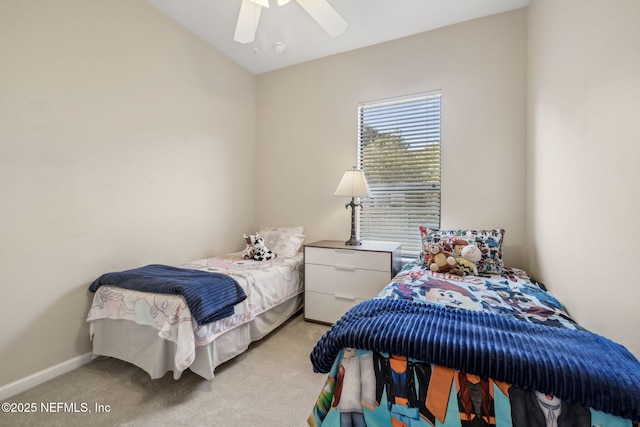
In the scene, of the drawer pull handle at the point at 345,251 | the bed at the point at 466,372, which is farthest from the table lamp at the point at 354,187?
the bed at the point at 466,372

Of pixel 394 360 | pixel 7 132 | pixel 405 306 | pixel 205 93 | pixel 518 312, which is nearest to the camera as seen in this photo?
pixel 394 360

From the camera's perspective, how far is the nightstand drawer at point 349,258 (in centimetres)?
246

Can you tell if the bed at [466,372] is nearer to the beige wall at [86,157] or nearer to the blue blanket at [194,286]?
the blue blanket at [194,286]

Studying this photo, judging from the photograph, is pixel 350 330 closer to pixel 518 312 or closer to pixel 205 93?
pixel 518 312

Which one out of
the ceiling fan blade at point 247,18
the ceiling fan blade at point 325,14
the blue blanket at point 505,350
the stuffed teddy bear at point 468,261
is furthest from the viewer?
the stuffed teddy bear at point 468,261

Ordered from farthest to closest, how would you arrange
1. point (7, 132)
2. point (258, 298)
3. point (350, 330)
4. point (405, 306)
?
point (258, 298) → point (7, 132) → point (405, 306) → point (350, 330)

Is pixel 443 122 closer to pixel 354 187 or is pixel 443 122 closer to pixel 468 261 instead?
pixel 354 187

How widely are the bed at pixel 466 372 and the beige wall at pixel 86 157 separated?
77.6 inches

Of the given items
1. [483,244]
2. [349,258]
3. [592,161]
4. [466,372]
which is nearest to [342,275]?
[349,258]

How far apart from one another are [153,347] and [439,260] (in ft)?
7.00

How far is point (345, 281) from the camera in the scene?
262 centimetres

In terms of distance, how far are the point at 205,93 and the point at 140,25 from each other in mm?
766

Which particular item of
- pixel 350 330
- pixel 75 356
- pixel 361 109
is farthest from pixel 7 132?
pixel 361 109

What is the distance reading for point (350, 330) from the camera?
1.07 metres
